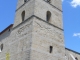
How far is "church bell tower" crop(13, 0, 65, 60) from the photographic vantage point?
11.2m

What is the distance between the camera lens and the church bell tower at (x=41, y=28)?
36.6 ft

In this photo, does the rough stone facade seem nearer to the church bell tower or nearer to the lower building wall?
the church bell tower

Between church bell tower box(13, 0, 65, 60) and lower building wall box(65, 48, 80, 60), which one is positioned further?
lower building wall box(65, 48, 80, 60)

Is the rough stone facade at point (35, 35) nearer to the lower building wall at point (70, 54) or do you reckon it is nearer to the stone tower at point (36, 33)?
the stone tower at point (36, 33)

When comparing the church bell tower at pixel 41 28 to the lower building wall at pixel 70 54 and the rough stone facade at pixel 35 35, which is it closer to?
the rough stone facade at pixel 35 35

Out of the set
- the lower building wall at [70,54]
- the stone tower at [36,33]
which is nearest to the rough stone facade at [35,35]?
the stone tower at [36,33]

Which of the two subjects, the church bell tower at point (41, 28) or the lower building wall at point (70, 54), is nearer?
the church bell tower at point (41, 28)

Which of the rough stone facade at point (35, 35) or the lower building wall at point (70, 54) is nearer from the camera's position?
the rough stone facade at point (35, 35)

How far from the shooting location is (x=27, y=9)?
13.3 m

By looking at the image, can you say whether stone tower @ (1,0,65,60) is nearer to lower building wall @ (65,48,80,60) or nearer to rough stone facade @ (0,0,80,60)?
rough stone facade @ (0,0,80,60)

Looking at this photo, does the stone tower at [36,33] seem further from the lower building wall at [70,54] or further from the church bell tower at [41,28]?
the lower building wall at [70,54]

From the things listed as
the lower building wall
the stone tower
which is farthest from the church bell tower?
the lower building wall

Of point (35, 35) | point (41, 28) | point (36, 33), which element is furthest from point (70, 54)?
point (35, 35)

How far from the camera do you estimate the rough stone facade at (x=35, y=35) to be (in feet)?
36.7
